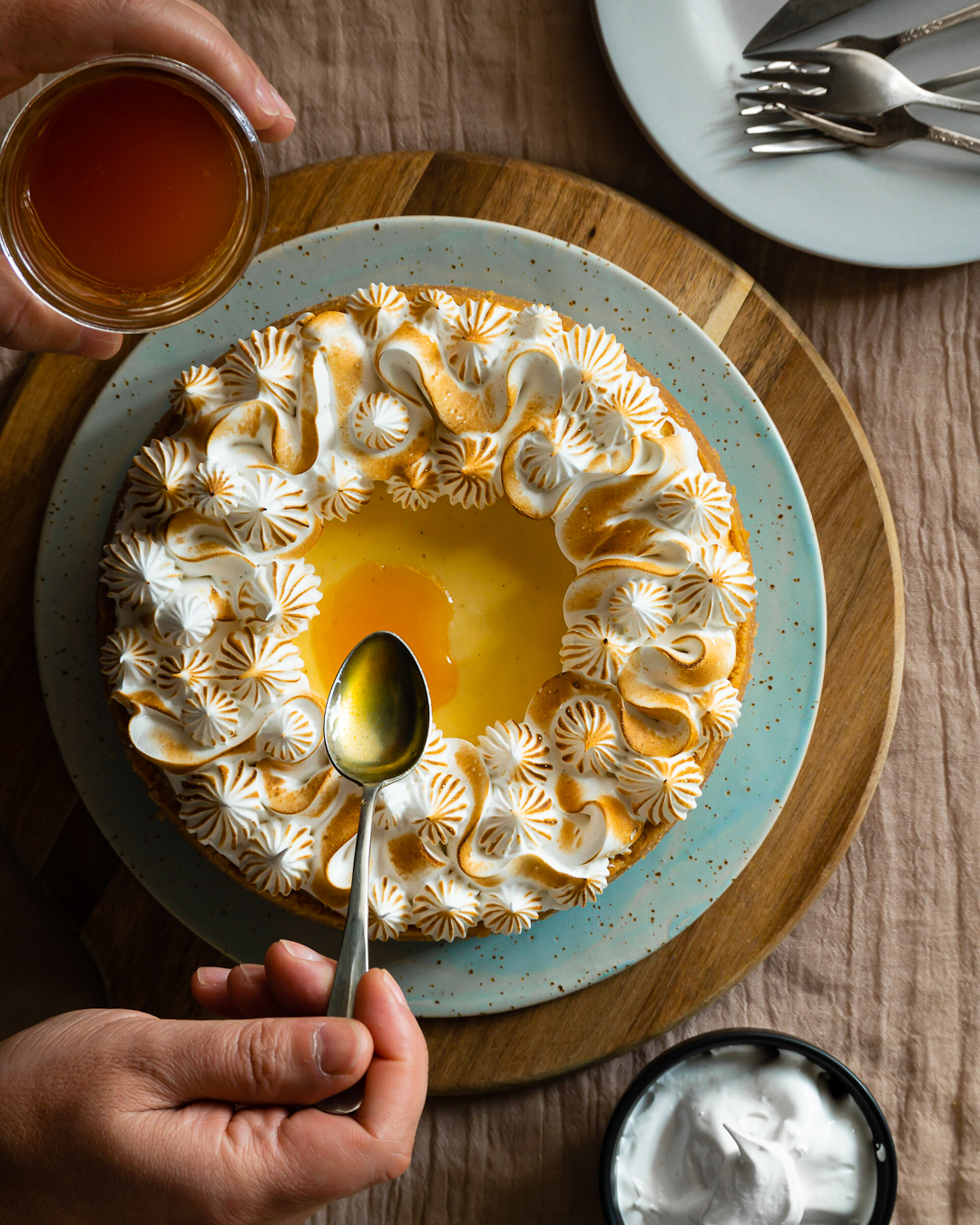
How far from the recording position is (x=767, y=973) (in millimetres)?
2775

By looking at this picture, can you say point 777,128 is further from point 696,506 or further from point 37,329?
point 37,329

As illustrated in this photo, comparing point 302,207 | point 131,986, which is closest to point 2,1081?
point 131,986

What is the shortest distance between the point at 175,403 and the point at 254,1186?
5.43ft

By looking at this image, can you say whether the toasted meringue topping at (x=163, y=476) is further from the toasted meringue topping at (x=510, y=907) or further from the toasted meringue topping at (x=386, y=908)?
the toasted meringue topping at (x=510, y=907)

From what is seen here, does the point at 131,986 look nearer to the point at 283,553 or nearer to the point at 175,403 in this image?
the point at 283,553

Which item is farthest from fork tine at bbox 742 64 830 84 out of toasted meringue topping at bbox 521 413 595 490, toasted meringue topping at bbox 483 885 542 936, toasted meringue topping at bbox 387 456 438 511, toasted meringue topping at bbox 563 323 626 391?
toasted meringue topping at bbox 483 885 542 936

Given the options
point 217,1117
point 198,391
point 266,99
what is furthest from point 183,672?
point 266,99

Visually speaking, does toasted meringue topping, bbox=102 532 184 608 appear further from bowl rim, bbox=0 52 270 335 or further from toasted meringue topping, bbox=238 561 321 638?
bowl rim, bbox=0 52 270 335

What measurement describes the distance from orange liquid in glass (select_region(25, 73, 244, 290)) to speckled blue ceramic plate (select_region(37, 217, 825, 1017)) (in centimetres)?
40

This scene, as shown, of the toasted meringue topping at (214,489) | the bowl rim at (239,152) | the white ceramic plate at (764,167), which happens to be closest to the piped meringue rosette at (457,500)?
the toasted meringue topping at (214,489)

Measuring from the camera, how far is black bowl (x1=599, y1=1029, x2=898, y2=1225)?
8.07 ft

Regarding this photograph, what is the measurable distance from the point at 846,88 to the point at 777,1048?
2.55m

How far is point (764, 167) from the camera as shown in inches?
105

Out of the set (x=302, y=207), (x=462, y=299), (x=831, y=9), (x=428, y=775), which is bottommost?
(x=428, y=775)
